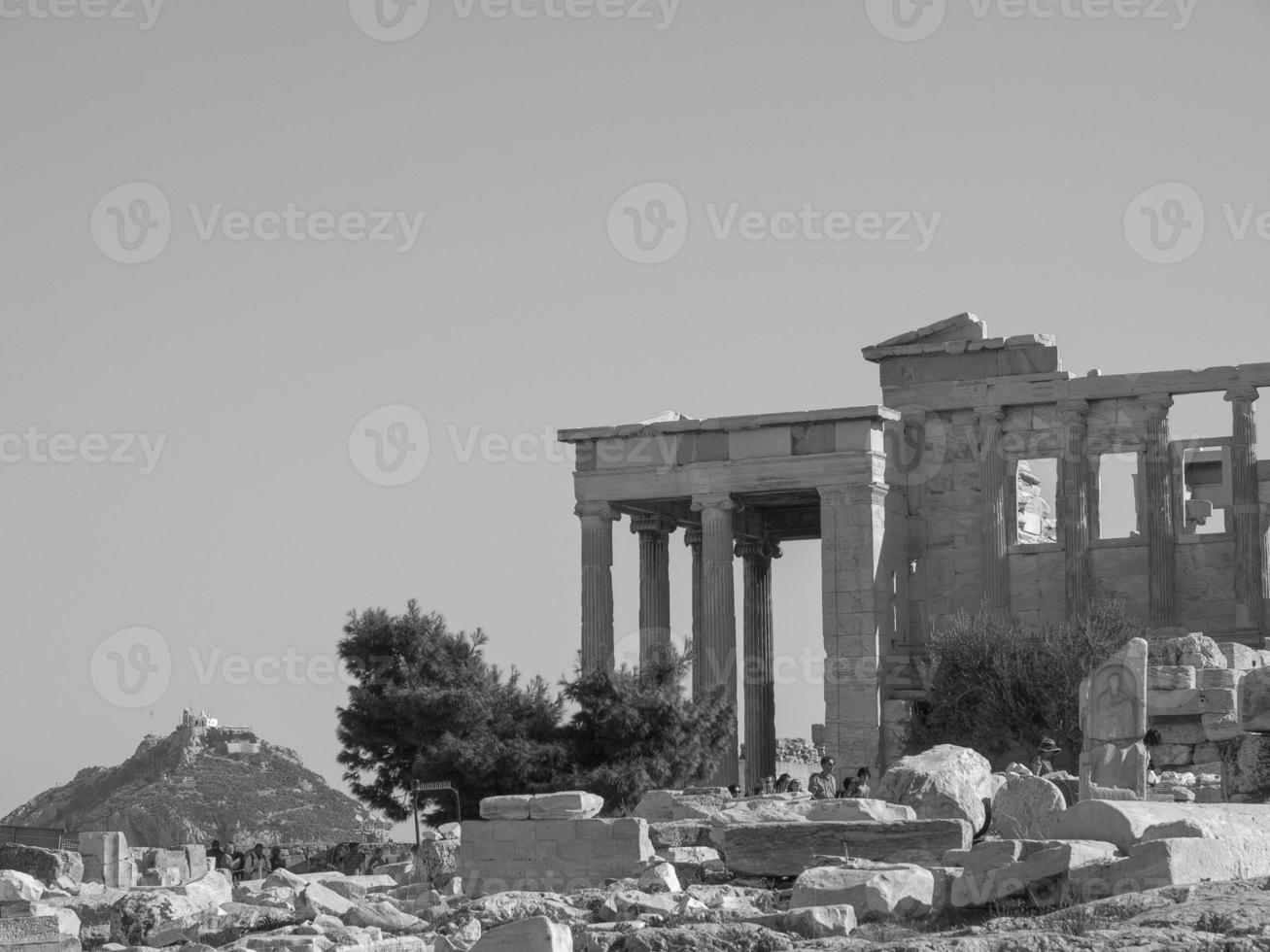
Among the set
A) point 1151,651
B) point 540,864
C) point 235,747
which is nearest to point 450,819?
point 1151,651

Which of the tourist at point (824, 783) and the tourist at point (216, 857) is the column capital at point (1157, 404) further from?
the tourist at point (216, 857)

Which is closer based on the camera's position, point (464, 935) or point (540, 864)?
point (464, 935)

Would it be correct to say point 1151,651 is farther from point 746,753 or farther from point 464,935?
point 464,935

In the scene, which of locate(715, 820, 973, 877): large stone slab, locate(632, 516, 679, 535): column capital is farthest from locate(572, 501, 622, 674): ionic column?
locate(715, 820, 973, 877): large stone slab

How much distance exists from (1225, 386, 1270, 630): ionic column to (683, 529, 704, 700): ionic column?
30.6 ft

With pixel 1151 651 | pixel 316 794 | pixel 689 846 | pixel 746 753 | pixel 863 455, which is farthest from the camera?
pixel 316 794

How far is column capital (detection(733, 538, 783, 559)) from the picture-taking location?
48.6 meters

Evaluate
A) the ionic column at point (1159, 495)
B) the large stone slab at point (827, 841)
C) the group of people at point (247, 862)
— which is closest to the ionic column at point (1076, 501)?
the ionic column at point (1159, 495)

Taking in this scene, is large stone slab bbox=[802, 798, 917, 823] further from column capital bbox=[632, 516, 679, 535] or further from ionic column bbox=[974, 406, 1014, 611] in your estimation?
column capital bbox=[632, 516, 679, 535]

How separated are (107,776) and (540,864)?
1539 inches

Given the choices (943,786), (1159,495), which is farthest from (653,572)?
(943,786)

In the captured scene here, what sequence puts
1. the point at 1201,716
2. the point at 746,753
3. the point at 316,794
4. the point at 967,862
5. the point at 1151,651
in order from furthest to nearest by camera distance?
the point at 316,794, the point at 746,753, the point at 1151,651, the point at 1201,716, the point at 967,862

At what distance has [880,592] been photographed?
4331cm

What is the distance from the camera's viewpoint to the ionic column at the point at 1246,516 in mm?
42750
